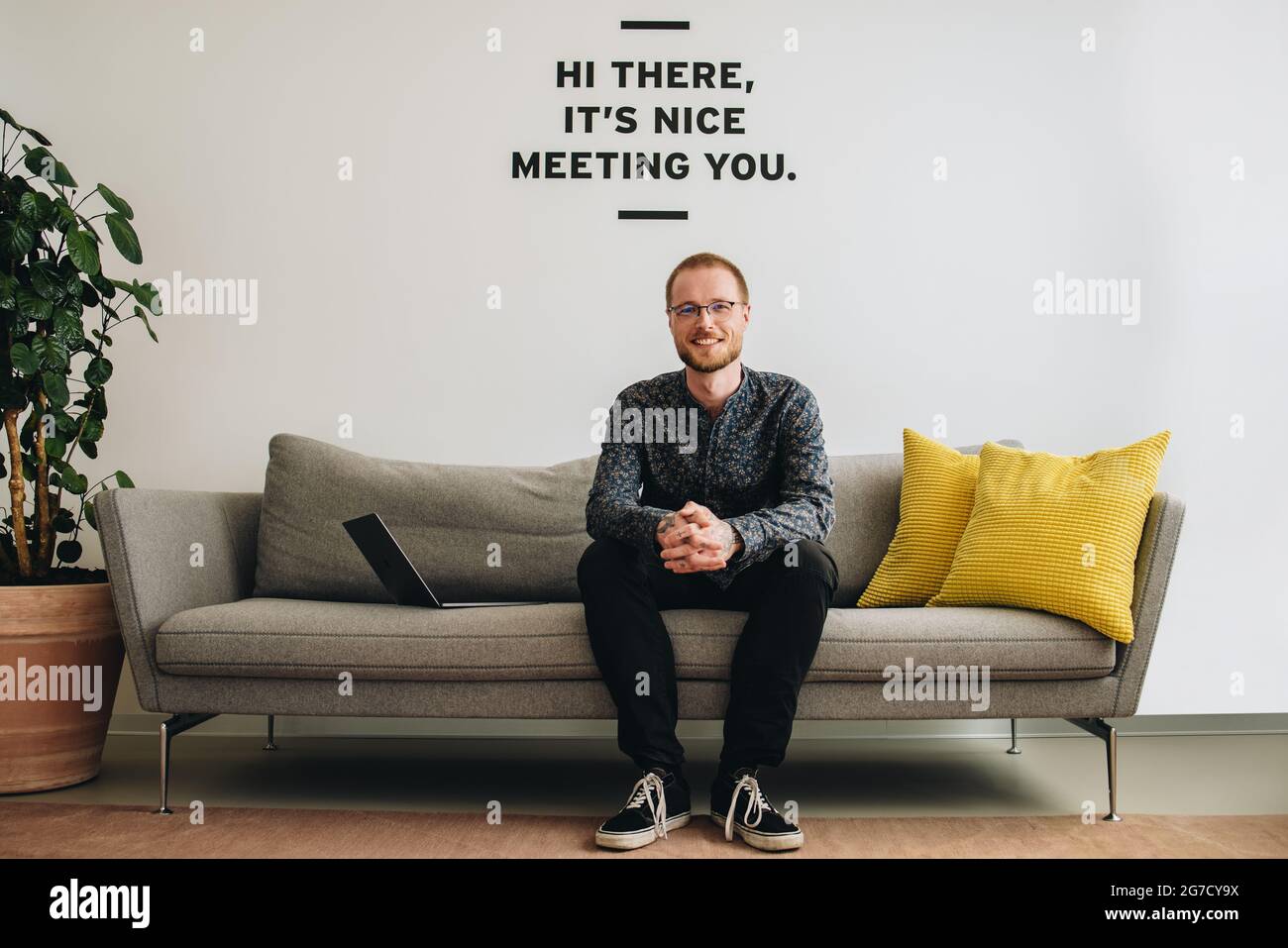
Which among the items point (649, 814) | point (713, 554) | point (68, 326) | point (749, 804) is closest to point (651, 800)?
point (649, 814)

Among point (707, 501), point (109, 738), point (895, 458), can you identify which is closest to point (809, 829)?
point (707, 501)

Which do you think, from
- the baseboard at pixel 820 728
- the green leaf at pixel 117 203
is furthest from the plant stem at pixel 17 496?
the baseboard at pixel 820 728

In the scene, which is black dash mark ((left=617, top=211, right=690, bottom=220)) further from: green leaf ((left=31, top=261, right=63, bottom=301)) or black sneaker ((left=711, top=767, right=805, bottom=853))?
black sneaker ((left=711, top=767, right=805, bottom=853))

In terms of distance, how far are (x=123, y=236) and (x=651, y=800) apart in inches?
74.8

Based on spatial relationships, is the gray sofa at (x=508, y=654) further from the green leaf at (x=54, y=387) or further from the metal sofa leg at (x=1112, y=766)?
the green leaf at (x=54, y=387)

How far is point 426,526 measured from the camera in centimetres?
247

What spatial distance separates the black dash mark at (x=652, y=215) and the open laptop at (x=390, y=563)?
1284 millimetres

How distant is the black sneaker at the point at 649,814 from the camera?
1.70 meters

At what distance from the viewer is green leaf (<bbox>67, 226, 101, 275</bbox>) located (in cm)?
231

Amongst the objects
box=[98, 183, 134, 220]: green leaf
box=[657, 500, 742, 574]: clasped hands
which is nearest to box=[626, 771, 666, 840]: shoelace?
box=[657, 500, 742, 574]: clasped hands

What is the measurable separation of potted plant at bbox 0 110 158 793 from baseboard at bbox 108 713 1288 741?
0.57 meters

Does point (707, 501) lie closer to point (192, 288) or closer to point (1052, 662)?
point (1052, 662)

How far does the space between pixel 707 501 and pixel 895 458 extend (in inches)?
27.6

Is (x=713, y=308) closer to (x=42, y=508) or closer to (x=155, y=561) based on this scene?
(x=155, y=561)
